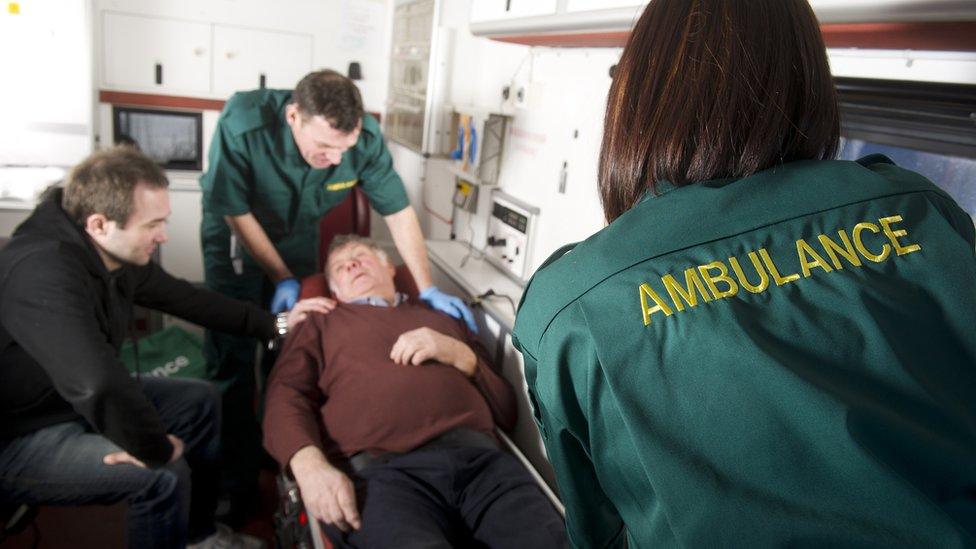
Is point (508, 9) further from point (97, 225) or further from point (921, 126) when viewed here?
point (97, 225)

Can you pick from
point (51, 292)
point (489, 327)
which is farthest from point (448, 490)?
point (51, 292)

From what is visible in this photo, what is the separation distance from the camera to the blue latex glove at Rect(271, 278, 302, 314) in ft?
7.22

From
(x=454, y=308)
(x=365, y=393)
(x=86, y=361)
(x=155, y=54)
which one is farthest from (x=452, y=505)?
(x=155, y=54)

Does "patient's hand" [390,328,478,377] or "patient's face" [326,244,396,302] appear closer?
"patient's hand" [390,328,478,377]

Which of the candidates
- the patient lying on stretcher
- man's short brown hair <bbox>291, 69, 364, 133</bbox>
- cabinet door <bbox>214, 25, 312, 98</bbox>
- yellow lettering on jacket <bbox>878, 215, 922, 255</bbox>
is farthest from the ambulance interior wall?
yellow lettering on jacket <bbox>878, 215, 922, 255</bbox>

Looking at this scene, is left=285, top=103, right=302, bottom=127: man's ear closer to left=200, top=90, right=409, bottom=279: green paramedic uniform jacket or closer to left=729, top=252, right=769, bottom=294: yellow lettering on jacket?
left=200, top=90, right=409, bottom=279: green paramedic uniform jacket

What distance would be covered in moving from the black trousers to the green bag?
1.73m

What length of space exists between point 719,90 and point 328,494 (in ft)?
4.01

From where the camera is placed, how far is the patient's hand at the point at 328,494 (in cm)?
149

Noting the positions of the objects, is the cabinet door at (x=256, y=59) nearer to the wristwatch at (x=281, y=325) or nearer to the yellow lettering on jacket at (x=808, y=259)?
the wristwatch at (x=281, y=325)

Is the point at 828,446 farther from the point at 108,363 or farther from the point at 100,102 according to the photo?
the point at 100,102

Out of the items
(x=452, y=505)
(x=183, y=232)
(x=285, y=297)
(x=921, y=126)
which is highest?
(x=921, y=126)

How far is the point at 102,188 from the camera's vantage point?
62.5 inches

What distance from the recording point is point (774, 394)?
0.55 m
